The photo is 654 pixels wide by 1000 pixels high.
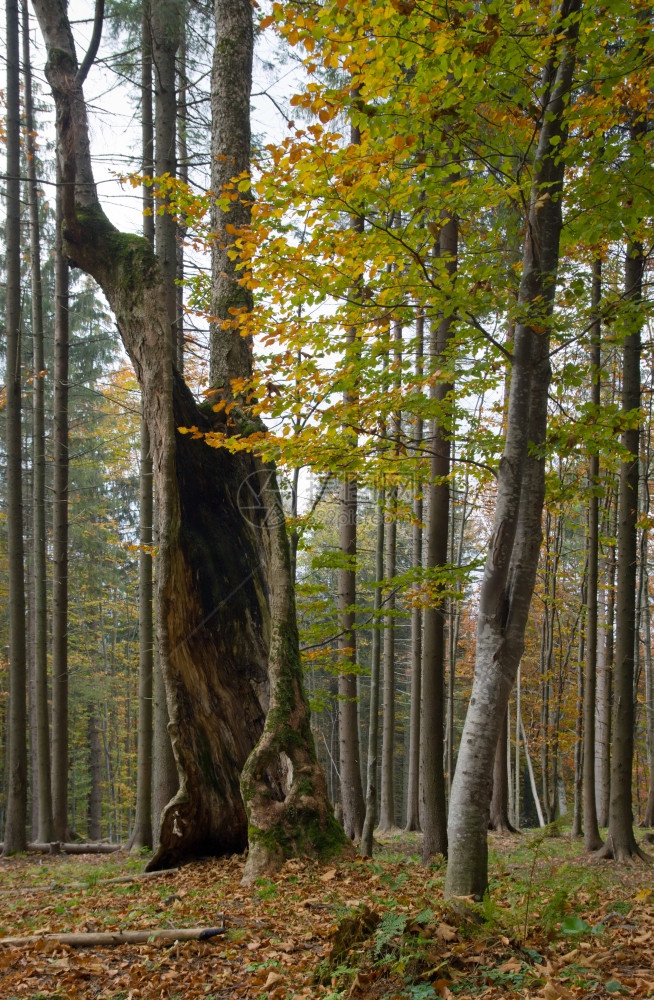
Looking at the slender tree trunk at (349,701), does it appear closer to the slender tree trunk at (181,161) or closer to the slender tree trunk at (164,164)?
the slender tree trunk at (164,164)

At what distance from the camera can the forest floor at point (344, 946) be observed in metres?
3.08

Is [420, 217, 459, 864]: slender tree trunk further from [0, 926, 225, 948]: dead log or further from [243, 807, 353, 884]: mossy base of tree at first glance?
[0, 926, 225, 948]: dead log

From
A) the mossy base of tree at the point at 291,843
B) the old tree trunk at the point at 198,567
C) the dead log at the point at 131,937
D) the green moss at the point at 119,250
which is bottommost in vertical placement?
the mossy base of tree at the point at 291,843

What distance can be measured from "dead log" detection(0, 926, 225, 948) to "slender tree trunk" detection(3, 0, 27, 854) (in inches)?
293

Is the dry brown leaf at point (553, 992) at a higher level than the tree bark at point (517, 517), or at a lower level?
lower

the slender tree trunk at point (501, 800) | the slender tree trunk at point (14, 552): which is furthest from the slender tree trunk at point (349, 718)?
the slender tree trunk at point (501, 800)

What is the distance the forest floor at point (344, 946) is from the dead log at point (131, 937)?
46 millimetres

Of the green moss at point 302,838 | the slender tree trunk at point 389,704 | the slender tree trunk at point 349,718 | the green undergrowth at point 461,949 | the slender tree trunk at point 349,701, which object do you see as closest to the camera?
the green undergrowth at point 461,949

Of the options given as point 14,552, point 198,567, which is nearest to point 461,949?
point 198,567

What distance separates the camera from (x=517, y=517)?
4559mm

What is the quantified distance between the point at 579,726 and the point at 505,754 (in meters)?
2.02

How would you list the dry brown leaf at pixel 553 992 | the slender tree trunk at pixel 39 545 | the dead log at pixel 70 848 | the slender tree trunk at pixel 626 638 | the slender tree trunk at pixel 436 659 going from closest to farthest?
the dry brown leaf at pixel 553 992
the slender tree trunk at pixel 436 659
the slender tree trunk at pixel 626 638
the dead log at pixel 70 848
the slender tree trunk at pixel 39 545

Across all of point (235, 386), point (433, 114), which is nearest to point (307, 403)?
A: point (235, 386)
